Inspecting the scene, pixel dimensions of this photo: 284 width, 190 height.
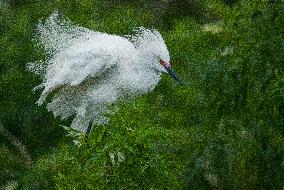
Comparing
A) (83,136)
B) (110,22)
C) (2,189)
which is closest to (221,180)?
(83,136)

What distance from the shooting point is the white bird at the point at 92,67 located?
3.65 m

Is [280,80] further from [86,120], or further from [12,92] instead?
[12,92]

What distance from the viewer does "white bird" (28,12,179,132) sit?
3654 mm

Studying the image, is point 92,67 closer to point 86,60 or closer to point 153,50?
point 86,60

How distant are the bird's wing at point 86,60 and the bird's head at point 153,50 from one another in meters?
0.10

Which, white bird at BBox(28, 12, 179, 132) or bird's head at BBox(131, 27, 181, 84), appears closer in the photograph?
white bird at BBox(28, 12, 179, 132)

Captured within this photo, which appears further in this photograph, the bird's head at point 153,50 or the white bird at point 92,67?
the bird's head at point 153,50

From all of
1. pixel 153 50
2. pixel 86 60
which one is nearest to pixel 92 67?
pixel 86 60

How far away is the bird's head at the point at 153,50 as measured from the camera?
3883mm

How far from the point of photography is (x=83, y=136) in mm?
2416

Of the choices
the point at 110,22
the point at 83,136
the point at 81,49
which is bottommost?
the point at 110,22

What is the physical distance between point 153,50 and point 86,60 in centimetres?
43

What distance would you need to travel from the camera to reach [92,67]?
360cm

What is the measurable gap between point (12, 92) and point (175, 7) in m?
2.02
